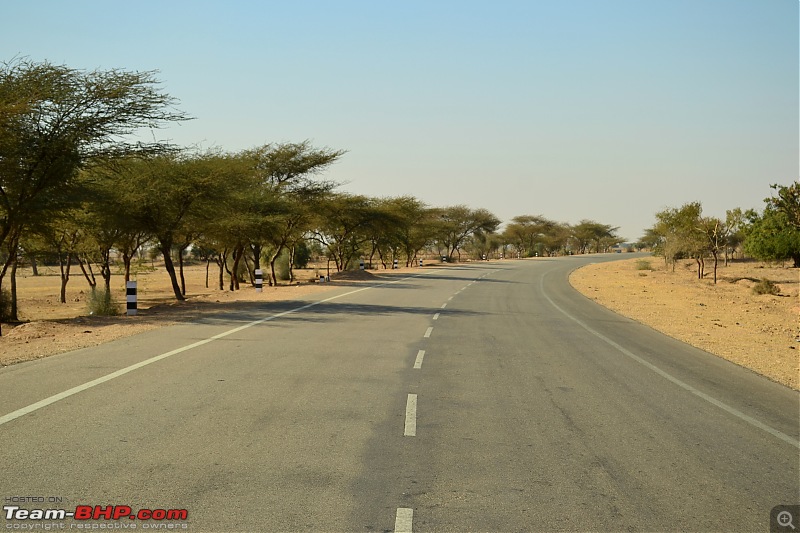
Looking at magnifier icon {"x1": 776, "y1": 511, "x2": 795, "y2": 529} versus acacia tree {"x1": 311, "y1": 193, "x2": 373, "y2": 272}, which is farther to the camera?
acacia tree {"x1": 311, "y1": 193, "x2": 373, "y2": 272}

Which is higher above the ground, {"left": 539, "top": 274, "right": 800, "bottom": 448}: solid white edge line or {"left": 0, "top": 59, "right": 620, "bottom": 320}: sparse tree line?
{"left": 0, "top": 59, "right": 620, "bottom": 320}: sparse tree line

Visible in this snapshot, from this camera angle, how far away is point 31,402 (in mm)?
7746

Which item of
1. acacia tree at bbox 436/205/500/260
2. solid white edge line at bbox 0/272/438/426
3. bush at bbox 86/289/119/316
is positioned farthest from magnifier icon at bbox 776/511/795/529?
acacia tree at bbox 436/205/500/260

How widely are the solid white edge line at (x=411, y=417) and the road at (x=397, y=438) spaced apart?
0.16 feet

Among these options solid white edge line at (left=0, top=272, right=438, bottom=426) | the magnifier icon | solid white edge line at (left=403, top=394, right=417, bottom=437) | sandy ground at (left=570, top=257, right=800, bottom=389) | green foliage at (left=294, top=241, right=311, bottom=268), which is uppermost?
green foliage at (left=294, top=241, right=311, bottom=268)

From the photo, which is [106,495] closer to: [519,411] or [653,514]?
[653,514]

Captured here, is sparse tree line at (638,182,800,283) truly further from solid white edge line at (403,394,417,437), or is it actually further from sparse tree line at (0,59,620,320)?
solid white edge line at (403,394,417,437)

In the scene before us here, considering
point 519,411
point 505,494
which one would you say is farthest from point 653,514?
point 519,411

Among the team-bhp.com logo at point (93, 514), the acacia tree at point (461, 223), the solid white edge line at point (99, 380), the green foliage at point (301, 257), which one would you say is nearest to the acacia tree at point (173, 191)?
the solid white edge line at point (99, 380)

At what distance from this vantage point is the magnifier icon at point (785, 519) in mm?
4809

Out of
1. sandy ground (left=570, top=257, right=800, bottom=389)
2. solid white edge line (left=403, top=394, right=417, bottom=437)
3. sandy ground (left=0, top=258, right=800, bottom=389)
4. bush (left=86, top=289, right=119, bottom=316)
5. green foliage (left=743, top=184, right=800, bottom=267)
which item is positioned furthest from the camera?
green foliage (left=743, top=184, right=800, bottom=267)

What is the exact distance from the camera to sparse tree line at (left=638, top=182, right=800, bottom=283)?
41406mm

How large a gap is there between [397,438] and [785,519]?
323 cm

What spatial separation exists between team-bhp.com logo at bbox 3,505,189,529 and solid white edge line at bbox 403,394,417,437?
2642 millimetres
